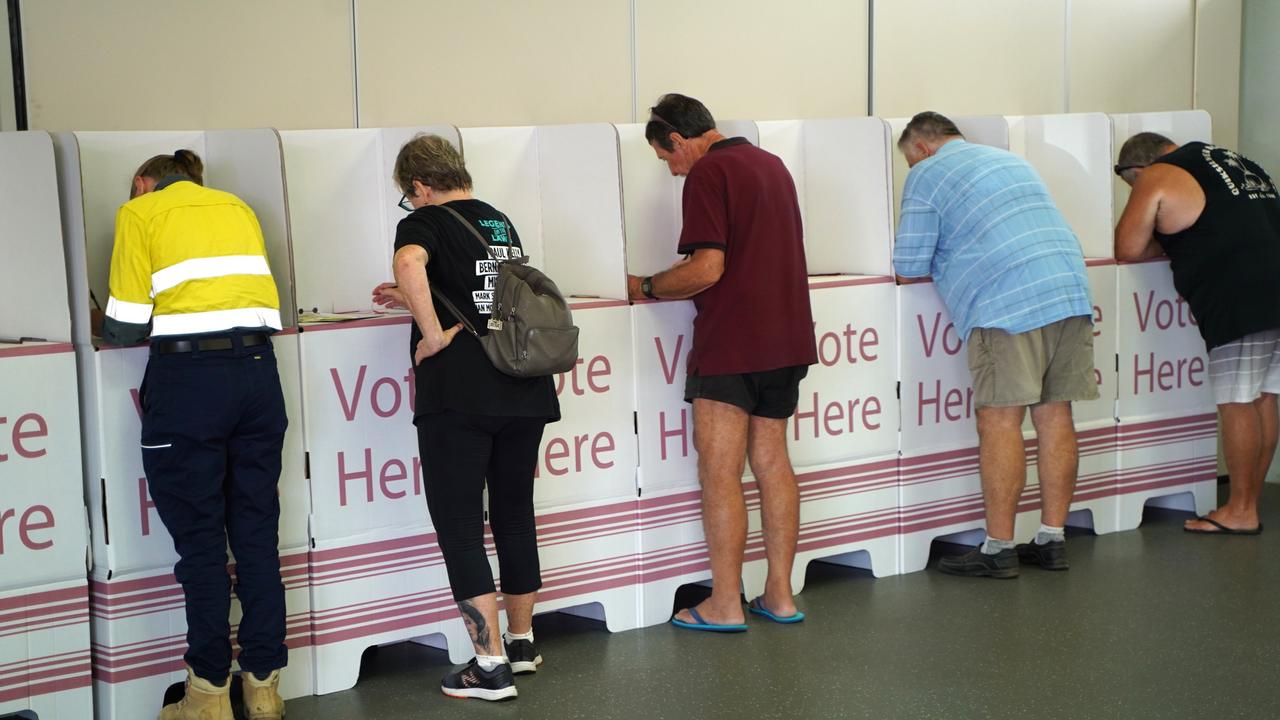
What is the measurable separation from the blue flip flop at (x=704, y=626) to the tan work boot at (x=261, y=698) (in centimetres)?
130

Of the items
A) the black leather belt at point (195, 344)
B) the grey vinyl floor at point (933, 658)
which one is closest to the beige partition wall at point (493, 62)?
the black leather belt at point (195, 344)

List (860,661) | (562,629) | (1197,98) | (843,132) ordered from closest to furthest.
A: (860,661)
(562,629)
(843,132)
(1197,98)

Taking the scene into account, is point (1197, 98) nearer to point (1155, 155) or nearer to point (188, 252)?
point (1155, 155)

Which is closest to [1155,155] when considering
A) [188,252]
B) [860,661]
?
[860,661]

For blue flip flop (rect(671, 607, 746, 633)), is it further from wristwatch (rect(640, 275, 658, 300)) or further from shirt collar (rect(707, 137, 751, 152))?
shirt collar (rect(707, 137, 751, 152))

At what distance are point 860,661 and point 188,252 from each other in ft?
6.93

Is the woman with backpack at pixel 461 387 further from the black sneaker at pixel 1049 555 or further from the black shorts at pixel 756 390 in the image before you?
the black sneaker at pixel 1049 555

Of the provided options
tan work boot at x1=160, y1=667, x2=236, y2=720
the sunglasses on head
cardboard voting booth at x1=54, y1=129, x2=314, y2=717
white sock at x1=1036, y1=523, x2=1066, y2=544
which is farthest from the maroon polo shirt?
the sunglasses on head

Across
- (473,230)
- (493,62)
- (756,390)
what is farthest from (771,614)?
(493,62)

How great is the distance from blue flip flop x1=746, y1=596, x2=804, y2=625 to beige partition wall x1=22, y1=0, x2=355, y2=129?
2.03 meters

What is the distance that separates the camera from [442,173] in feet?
11.3

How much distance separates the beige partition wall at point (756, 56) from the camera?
4.96 meters

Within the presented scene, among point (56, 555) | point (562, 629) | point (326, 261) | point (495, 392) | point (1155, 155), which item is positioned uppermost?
point (1155, 155)

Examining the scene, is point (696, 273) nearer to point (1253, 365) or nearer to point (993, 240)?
point (993, 240)
